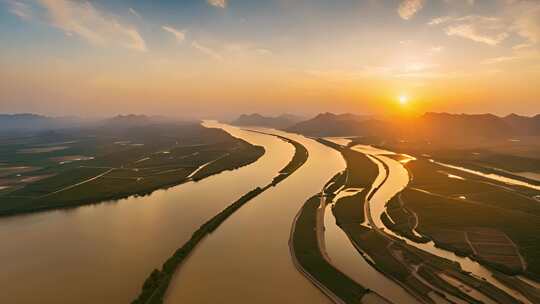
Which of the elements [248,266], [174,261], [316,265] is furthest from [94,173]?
[316,265]

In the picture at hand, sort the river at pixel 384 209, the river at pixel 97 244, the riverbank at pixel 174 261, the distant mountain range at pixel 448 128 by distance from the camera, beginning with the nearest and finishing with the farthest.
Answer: the riverbank at pixel 174 261 → the river at pixel 97 244 → the river at pixel 384 209 → the distant mountain range at pixel 448 128

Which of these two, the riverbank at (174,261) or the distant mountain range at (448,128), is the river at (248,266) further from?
the distant mountain range at (448,128)

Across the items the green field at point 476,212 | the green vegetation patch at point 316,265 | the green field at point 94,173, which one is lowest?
the green field at point 94,173

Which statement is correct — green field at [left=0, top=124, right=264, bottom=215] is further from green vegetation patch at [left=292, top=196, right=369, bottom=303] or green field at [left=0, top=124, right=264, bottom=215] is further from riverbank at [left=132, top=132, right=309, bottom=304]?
green vegetation patch at [left=292, top=196, right=369, bottom=303]

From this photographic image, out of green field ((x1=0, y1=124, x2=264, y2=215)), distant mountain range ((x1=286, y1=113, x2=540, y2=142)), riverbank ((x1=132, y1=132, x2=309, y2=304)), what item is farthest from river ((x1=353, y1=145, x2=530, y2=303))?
distant mountain range ((x1=286, y1=113, x2=540, y2=142))

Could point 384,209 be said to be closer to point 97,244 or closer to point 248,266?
point 248,266

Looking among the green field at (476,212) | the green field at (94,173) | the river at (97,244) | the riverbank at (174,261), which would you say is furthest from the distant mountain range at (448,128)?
the river at (97,244)

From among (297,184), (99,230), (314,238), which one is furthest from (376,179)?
(99,230)
